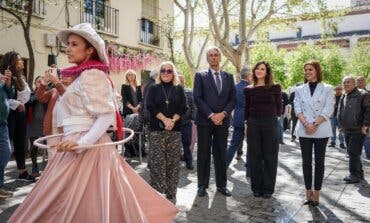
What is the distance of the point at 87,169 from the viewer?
316cm

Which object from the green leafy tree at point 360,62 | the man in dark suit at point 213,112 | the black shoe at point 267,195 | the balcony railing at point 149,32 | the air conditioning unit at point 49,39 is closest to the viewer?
the black shoe at point 267,195

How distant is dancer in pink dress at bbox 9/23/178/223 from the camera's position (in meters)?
3.04

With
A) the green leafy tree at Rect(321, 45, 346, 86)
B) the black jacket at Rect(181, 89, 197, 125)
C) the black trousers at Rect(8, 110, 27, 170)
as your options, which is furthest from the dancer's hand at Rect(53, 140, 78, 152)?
the green leafy tree at Rect(321, 45, 346, 86)

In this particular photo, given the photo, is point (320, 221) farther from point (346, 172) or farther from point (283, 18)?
point (283, 18)

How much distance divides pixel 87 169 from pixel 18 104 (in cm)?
407

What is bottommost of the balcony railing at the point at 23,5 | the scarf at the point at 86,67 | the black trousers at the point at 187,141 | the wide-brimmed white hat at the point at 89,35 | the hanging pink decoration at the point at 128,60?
the black trousers at the point at 187,141

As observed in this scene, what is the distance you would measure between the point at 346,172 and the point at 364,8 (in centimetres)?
5752

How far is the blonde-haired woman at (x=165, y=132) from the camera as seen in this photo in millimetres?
6062

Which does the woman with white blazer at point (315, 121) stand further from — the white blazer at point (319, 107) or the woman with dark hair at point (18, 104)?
the woman with dark hair at point (18, 104)

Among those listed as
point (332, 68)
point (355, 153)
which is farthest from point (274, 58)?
point (355, 153)

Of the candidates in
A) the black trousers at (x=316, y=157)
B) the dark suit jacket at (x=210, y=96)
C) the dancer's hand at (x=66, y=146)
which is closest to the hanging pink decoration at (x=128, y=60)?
the dark suit jacket at (x=210, y=96)

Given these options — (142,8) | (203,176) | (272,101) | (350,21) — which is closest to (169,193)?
(203,176)

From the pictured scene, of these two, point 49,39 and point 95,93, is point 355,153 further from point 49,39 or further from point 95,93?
point 49,39

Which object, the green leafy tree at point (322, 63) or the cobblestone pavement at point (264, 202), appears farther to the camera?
the green leafy tree at point (322, 63)
